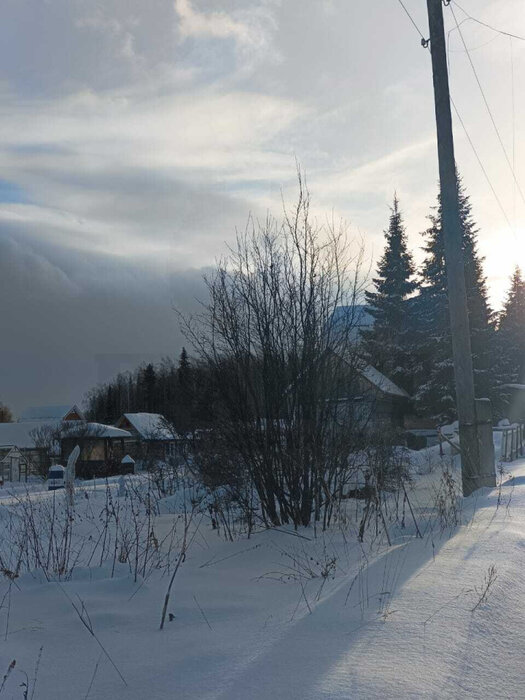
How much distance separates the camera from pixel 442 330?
3297cm

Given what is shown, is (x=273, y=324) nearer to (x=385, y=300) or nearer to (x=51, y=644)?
(x=51, y=644)

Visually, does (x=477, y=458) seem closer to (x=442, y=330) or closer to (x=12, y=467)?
(x=442, y=330)

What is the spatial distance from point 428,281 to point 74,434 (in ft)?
82.1

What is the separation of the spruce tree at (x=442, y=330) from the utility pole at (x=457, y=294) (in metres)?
22.5

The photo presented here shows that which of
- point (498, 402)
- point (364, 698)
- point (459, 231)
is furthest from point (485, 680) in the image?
point (498, 402)

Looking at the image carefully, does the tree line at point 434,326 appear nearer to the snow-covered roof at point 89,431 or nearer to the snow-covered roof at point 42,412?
the snow-covered roof at point 89,431

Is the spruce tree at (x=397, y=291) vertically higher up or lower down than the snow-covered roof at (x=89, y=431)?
higher up

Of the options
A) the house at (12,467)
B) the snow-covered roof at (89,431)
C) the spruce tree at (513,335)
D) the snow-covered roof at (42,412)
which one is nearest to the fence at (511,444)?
the spruce tree at (513,335)

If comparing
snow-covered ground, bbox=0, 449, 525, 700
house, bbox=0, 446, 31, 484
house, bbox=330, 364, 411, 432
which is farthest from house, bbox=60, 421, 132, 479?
snow-covered ground, bbox=0, 449, 525, 700

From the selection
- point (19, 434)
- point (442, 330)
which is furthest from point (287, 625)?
point (19, 434)

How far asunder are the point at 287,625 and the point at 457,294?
6.21m

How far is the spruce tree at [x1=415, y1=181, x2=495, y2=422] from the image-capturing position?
31703mm

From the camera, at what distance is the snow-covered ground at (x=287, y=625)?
279 cm

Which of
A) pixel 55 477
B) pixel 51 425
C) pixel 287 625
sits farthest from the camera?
pixel 51 425
